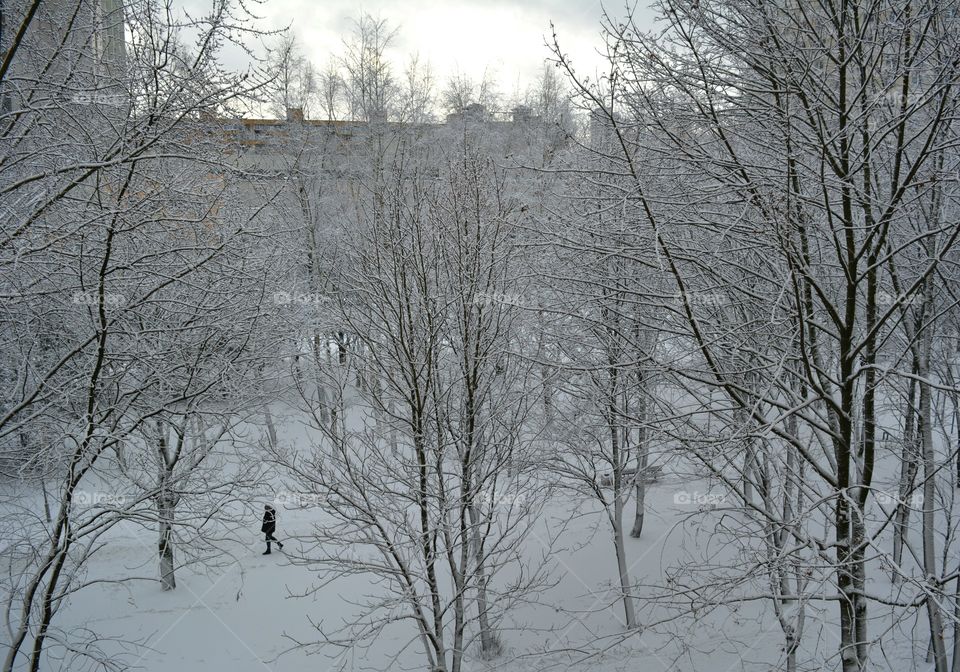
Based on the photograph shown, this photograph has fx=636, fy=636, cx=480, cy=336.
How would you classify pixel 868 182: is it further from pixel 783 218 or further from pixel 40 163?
pixel 40 163

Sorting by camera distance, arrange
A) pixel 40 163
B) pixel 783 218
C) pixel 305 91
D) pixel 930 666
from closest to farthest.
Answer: pixel 783 218, pixel 40 163, pixel 930 666, pixel 305 91

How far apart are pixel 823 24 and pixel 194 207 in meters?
5.61

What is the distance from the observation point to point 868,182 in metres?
3.72

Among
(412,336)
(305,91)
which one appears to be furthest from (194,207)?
(305,91)

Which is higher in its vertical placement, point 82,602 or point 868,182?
point 868,182

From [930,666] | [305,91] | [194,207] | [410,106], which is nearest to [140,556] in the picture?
[194,207]

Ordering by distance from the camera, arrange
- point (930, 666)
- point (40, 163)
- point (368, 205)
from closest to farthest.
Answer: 1. point (40, 163)
2. point (368, 205)
3. point (930, 666)

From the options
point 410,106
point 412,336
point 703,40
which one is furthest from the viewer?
point 410,106

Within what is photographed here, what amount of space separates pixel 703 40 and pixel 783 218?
138 cm

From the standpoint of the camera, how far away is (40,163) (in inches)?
207

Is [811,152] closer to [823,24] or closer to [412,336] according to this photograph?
→ [823,24]

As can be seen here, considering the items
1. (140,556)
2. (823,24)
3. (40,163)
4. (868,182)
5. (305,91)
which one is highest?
(305,91)

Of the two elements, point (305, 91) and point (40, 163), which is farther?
point (305, 91)

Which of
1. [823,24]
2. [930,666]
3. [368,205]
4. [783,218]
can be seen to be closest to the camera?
[783,218]
